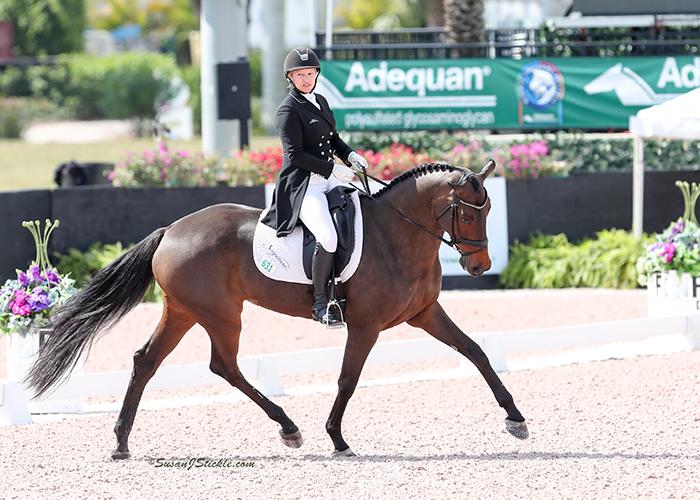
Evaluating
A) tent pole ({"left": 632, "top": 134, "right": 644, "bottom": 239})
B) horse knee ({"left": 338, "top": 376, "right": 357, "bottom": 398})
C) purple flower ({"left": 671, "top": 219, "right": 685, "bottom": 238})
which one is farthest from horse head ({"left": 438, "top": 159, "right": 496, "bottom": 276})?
tent pole ({"left": 632, "top": 134, "right": 644, "bottom": 239})

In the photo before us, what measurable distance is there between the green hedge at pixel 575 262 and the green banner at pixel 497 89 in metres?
3.62

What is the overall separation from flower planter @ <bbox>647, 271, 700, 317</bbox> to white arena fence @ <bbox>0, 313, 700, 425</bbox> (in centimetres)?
46

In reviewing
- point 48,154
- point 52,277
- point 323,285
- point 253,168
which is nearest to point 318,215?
point 323,285

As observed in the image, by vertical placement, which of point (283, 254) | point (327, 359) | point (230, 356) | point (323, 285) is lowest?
point (327, 359)

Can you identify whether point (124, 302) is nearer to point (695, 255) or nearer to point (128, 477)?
point (128, 477)

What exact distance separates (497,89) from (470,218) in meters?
11.8

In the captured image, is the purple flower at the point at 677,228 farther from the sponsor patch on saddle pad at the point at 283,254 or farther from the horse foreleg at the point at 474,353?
the sponsor patch on saddle pad at the point at 283,254

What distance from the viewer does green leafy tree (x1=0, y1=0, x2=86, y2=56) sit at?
51.8 metres

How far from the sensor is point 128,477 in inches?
293

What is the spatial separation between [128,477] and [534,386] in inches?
145

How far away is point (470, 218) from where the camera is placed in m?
7.75

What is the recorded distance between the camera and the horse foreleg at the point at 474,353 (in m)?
Result: 8.03

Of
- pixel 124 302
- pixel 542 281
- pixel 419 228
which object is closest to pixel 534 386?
pixel 419 228

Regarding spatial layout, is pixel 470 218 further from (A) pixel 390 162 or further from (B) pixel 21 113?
(B) pixel 21 113
